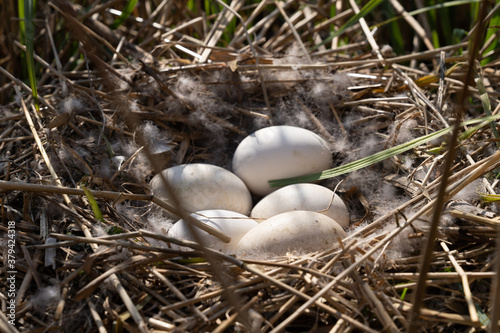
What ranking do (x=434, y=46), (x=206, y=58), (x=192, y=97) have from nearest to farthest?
(x=192, y=97) < (x=206, y=58) < (x=434, y=46)

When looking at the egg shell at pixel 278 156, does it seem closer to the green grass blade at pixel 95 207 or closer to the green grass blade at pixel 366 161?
the green grass blade at pixel 366 161

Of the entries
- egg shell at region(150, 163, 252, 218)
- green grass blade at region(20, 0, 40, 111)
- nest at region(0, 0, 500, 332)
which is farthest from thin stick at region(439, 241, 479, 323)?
green grass blade at region(20, 0, 40, 111)

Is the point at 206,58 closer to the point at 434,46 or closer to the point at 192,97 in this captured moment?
the point at 192,97

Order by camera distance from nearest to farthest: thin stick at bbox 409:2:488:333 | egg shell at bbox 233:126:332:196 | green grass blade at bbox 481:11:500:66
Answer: thin stick at bbox 409:2:488:333 → egg shell at bbox 233:126:332:196 → green grass blade at bbox 481:11:500:66

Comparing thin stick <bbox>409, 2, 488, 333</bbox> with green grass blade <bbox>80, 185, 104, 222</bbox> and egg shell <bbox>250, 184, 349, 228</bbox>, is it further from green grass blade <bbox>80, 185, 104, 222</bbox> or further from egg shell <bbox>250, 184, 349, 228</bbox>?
green grass blade <bbox>80, 185, 104, 222</bbox>

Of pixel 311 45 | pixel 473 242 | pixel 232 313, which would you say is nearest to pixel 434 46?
pixel 311 45

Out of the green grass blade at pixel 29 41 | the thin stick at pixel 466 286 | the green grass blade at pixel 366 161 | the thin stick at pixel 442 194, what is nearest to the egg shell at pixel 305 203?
the green grass blade at pixel 366 161
